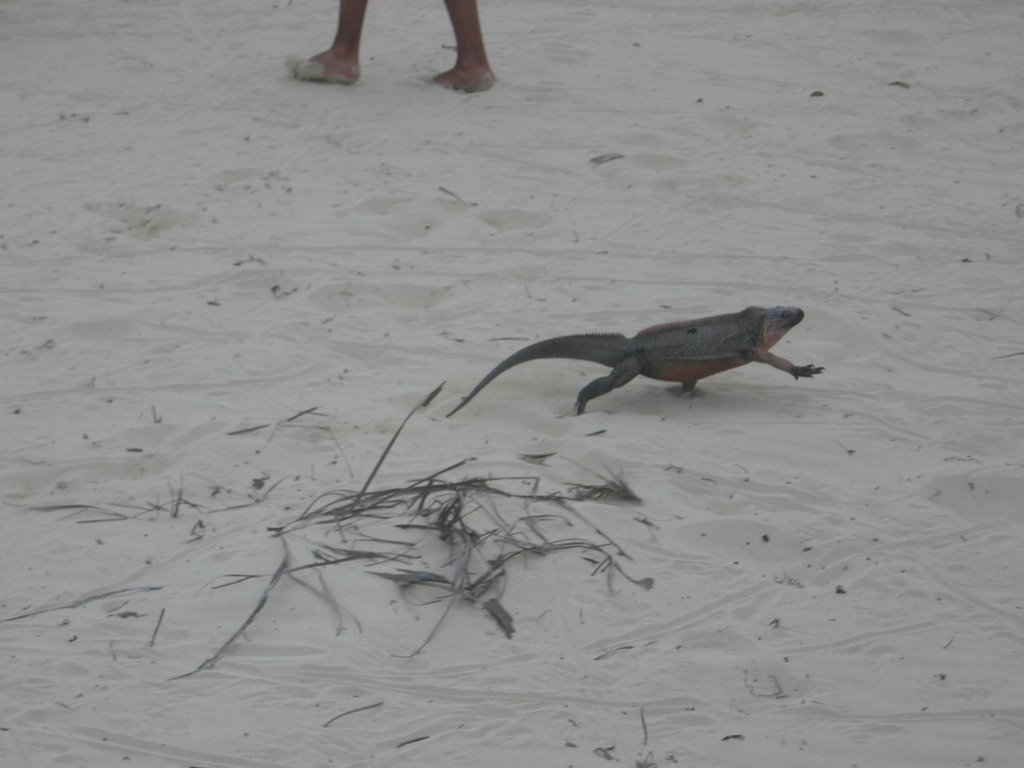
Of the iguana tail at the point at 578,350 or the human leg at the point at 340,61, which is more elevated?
the human leg at the point at 340,61

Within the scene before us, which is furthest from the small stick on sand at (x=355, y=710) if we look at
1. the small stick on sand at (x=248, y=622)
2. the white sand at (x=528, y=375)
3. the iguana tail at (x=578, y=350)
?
the iguana tail at (x=578, y=350)

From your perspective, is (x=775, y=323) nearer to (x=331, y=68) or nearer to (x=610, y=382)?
(x=610, y=382)

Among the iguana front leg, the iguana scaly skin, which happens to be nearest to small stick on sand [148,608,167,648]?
the iguana scaly skin

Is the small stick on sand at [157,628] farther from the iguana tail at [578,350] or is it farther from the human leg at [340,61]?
the human leg at [340,61]

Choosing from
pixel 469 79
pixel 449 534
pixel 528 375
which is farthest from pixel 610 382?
pixel 469 79

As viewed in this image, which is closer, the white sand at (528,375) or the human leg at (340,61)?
the white sand at (528,375)

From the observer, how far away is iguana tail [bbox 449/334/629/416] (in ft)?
15.0

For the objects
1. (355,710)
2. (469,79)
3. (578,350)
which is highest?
(469,79)

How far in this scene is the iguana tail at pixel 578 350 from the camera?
4566mm

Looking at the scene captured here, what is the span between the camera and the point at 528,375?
15.9 ft

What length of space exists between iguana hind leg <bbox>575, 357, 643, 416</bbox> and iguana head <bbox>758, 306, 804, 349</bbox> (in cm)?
45

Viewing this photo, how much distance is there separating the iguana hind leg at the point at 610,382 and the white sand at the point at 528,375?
77mm

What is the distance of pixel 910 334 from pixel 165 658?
10.2ft

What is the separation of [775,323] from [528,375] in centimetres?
94
